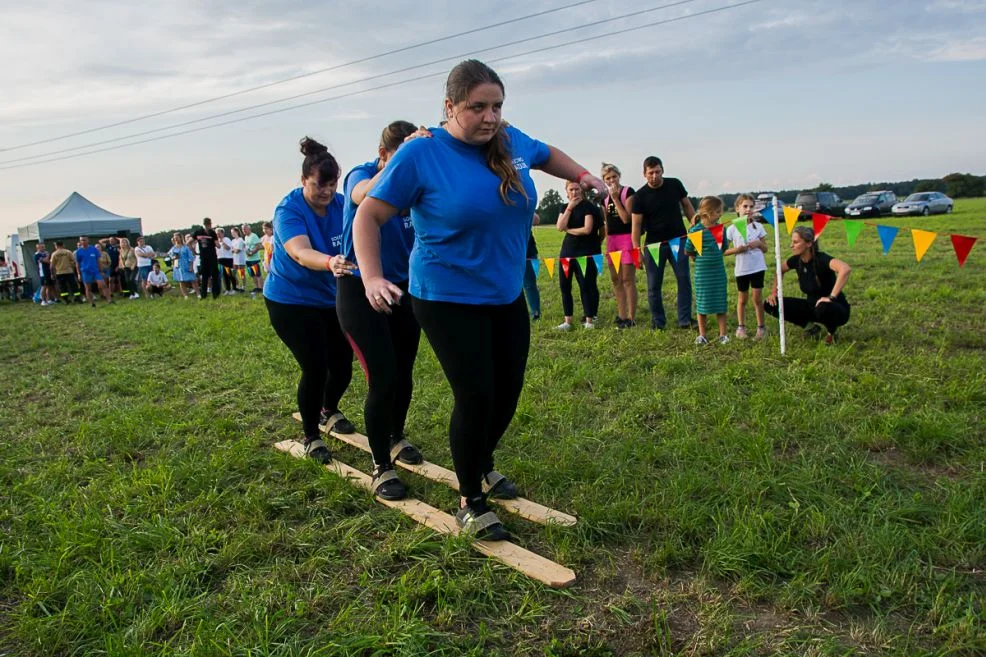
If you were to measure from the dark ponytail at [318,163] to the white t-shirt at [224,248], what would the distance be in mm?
13561

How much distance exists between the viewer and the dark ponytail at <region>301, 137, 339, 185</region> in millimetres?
4086

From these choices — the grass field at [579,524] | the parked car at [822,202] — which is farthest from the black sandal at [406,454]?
the parked car at [822,202]

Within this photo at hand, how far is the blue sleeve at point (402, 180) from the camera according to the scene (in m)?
2.88

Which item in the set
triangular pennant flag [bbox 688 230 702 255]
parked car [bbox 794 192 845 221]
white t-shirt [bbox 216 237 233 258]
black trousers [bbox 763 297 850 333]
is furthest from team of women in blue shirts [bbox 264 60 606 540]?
parked car [bbox 794 192 845 221]

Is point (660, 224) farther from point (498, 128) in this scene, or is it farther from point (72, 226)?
point (72, 226)

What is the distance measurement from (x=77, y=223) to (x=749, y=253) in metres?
22.0

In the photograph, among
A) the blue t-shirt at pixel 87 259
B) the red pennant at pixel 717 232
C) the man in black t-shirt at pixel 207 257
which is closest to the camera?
the red pennant at pixel 717 232

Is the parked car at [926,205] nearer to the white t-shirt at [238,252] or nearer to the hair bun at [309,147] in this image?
the white t-shirt at [238,252]

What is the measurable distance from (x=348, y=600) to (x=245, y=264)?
1530cm

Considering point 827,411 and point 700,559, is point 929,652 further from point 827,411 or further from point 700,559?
point 827,411

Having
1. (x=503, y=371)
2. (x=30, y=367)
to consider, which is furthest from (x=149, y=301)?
(x=503, y=371)

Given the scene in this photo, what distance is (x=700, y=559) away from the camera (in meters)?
2.91

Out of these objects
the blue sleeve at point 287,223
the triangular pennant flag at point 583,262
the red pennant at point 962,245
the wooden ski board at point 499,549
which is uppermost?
the blue sleeve at point 287,223

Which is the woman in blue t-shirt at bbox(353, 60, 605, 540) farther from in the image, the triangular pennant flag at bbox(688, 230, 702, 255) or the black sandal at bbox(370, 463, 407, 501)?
the triangular pennant flag at bbox(688, 230, 702, 255)
